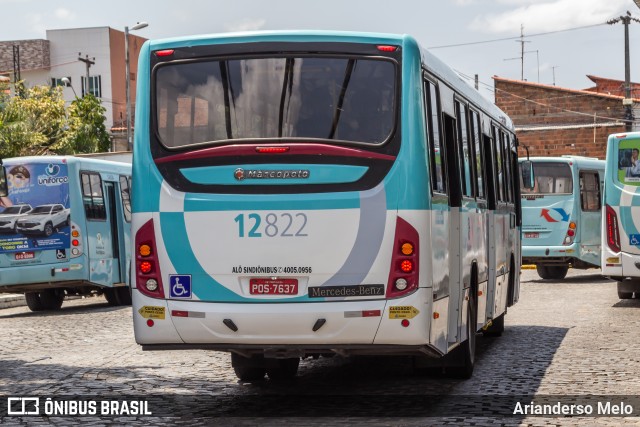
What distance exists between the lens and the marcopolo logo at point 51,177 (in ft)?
78.8

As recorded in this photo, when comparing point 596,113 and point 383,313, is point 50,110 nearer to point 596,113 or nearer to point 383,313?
point 596,113

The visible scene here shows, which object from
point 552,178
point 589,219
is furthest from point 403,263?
point 589,219

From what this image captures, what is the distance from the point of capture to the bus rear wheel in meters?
33.2

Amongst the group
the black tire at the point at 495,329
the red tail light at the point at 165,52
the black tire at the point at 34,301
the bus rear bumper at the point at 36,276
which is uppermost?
the red tail light at the point at 165,52

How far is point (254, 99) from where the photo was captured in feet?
32.8

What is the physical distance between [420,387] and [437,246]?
215 cm

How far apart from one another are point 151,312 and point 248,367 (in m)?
2.18

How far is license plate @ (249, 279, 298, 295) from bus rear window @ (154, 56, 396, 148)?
3.58ft

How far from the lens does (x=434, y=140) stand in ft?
34.2

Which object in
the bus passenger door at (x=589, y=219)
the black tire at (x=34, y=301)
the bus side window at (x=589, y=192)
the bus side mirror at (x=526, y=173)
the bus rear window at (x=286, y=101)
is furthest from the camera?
the bus side window at (x=589, y=192)

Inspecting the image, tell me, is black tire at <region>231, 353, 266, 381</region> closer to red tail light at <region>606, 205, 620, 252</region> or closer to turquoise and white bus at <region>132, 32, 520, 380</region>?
turquoise and white bus at <region>132, 32, 520, 380</region>

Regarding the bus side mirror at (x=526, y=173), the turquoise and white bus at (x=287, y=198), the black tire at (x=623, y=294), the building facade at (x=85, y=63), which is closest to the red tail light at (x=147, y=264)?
the turquoise and white bus at (x=287, y=198)

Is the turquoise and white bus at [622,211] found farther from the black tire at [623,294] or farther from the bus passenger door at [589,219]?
the bus passenger door at [589,219]

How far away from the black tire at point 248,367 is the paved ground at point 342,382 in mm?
87
